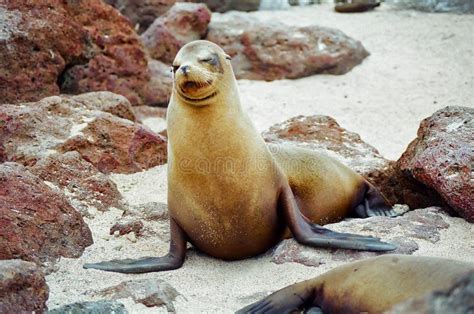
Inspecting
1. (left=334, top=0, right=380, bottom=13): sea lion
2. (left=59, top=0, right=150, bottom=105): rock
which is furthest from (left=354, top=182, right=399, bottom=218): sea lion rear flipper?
(left=334, top=0, right=380, bottom=13): sea lion

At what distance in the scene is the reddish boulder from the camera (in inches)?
180

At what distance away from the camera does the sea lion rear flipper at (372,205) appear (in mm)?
4387

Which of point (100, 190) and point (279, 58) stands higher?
point (100, 190)

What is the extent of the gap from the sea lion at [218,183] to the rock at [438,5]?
5949mm

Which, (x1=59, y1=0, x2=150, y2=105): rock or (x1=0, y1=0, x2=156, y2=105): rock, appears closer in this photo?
(x1=0, y1=0, x2=156, y2=105): rock

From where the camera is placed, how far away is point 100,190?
14.0 ft

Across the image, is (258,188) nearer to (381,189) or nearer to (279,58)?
(381,189)

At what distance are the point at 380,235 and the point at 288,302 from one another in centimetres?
92

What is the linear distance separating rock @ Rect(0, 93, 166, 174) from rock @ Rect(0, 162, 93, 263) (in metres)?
0.77

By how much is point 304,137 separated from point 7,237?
2.26 meters

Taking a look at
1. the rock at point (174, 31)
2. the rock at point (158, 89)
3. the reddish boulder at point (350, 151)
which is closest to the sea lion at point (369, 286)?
the reddish boulder at point (350, 151)

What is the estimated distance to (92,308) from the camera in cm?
285

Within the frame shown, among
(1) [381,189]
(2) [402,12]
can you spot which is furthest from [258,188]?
(2) [402,12]

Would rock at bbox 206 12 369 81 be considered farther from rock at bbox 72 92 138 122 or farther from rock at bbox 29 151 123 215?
rock at bbox 29 151 123 215
